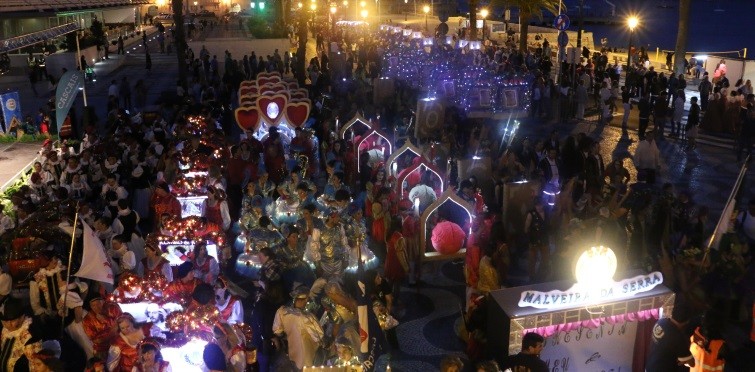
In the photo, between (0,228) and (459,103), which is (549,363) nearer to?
(0,228)

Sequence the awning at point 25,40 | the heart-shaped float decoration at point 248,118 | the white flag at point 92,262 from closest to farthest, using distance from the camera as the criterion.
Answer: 1. the white flag at point 92,262
2. the heart-shaped float decoration at point 248,118
3. the awning at point 25,40

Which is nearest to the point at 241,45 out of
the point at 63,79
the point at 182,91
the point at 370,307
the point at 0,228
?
the point at 182,91

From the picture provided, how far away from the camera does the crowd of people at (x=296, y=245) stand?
666 cm

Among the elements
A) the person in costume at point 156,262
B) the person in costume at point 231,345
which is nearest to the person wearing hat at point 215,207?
the person in costume at point 156,262

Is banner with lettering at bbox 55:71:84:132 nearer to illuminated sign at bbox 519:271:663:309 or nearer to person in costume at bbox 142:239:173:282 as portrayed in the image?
person in costume at bbox 142:239:173:282

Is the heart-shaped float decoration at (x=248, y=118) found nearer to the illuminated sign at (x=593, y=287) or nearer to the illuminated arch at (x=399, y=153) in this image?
the illuminated arch at (x=399, y=153)

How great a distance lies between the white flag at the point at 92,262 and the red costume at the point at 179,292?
0.73m

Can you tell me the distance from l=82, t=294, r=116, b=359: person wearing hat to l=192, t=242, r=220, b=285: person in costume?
4.45ft

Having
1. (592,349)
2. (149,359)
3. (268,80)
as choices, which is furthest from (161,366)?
(268,80)

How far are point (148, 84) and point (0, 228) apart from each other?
75.0 ft

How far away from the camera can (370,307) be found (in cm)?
755

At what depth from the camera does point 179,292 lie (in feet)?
24.0

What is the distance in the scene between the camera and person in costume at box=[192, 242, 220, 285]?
8195 millimetres

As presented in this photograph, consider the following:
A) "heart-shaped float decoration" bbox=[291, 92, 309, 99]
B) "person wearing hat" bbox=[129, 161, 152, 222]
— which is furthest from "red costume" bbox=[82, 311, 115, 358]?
"heart-shaped float decoration" bbox=[291, 92, 309, 99]
